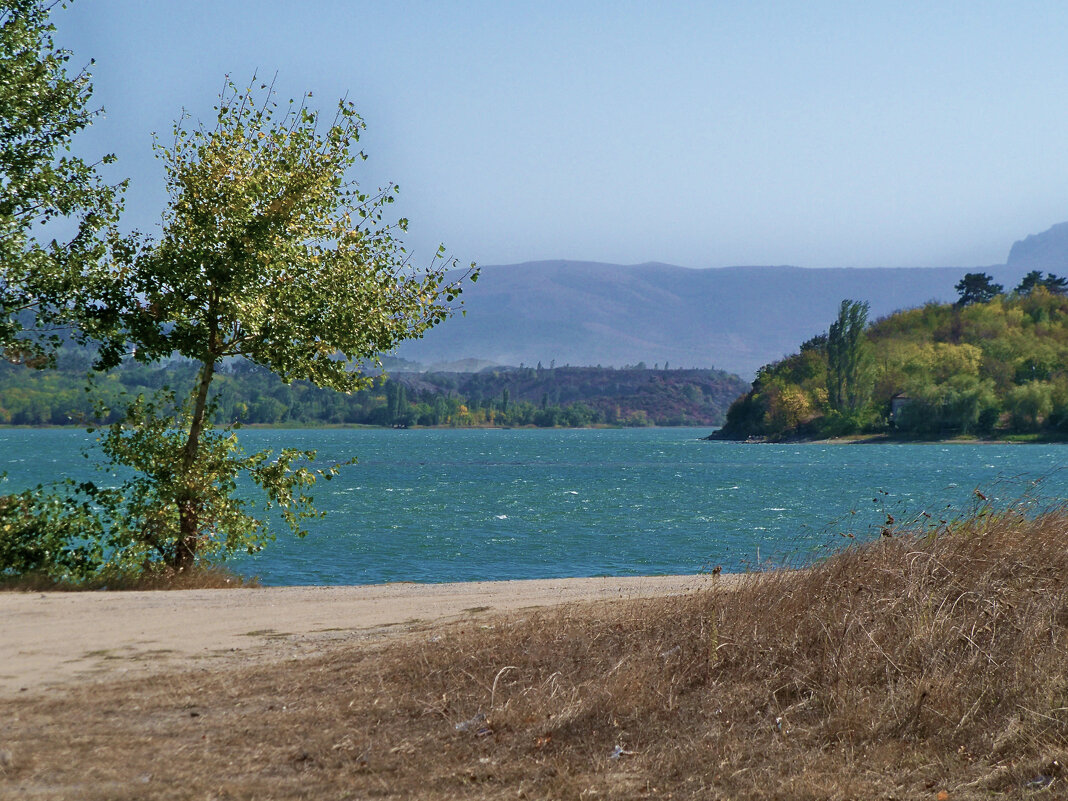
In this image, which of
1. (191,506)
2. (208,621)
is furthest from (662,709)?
(191,506)

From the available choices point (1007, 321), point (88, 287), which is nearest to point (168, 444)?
point (88, 287)

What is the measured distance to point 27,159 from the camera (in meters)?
18.3

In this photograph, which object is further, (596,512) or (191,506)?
(596,512)

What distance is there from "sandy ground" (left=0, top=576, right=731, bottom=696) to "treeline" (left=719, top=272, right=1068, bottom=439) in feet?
481

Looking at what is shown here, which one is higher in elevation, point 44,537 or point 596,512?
point 44,537

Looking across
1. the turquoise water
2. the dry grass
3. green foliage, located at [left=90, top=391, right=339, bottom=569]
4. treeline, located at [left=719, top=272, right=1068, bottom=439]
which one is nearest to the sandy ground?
the dry grass

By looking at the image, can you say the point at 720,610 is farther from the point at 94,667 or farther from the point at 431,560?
the point at 431,560

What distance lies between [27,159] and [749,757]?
16142mm

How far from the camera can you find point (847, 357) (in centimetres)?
16725

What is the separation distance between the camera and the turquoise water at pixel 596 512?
32.5 m

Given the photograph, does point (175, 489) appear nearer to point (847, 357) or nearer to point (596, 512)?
point (596, 512)

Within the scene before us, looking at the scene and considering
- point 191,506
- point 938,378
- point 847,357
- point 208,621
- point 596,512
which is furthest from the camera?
point 938,378

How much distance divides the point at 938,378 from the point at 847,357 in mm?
19253

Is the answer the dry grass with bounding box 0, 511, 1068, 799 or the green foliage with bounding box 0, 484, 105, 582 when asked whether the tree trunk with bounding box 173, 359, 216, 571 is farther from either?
the dry grass with bounding box 0, 511, 1068, 799
